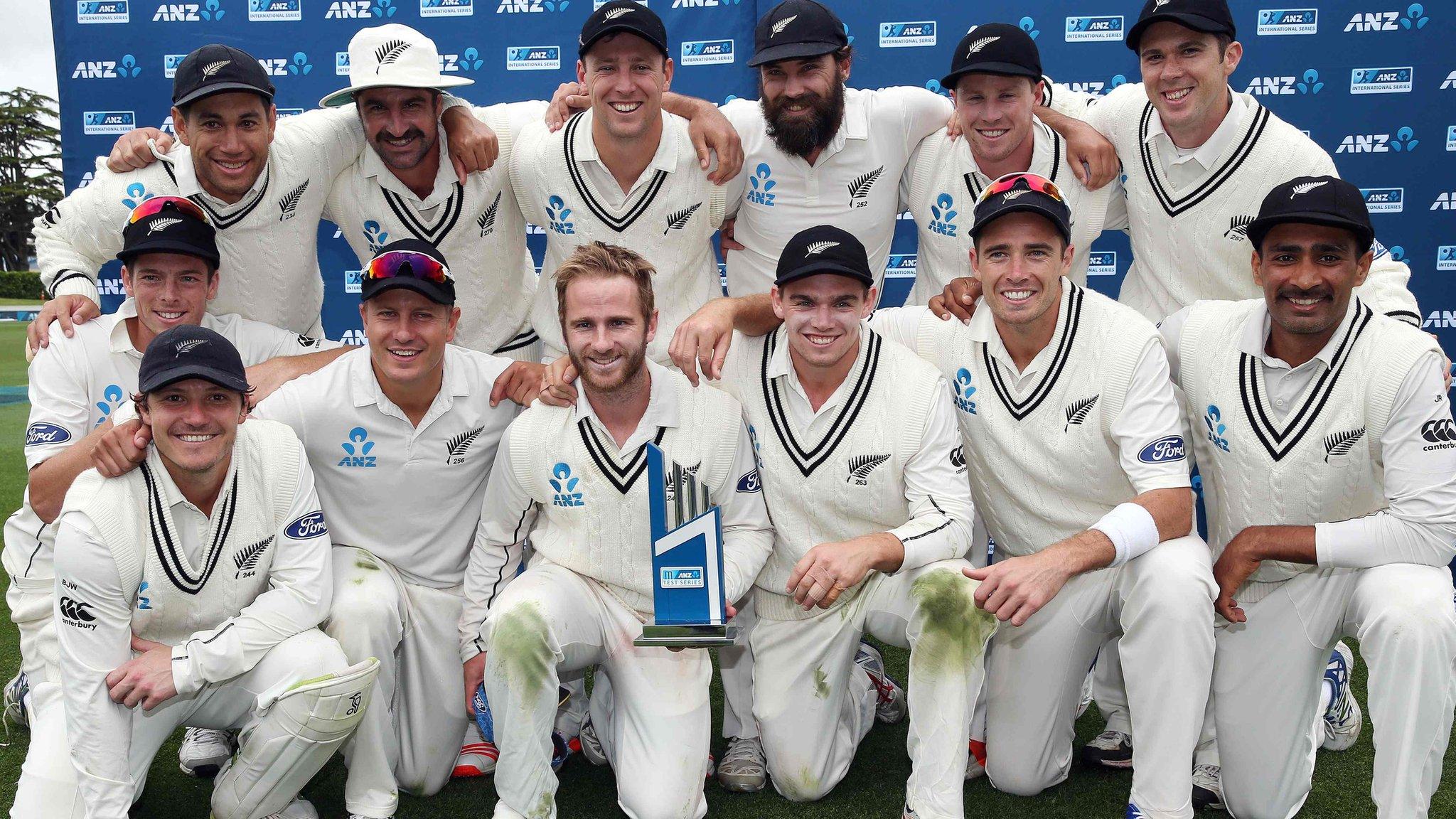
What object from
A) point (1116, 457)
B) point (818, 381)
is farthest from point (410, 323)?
point (1116, 457)

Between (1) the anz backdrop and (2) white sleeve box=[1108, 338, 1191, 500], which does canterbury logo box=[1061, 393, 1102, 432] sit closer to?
(2) white sleeve box=[1108, 338, 1191, 500]

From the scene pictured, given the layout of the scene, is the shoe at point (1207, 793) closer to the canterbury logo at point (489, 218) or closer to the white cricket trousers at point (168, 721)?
the white cricket trousers at point (168, 721)

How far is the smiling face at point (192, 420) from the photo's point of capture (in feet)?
10.4

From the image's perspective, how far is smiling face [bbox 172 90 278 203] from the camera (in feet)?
13.3

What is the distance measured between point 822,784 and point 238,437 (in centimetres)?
217

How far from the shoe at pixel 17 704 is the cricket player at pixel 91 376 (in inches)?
4.4

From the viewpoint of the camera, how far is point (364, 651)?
351 cm

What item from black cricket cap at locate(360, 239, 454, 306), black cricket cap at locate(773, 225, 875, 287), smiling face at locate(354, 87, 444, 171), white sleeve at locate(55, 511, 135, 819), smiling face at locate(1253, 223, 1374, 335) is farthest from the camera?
smiling face at locate(354, 87, 444, 171)

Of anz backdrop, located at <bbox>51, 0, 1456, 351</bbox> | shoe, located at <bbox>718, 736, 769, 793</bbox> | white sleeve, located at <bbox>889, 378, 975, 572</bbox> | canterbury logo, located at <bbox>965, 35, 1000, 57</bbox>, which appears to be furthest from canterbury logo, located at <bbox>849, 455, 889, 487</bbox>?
anz backdrop, located at <bbox>51, 0, 1456, 351</bbox>

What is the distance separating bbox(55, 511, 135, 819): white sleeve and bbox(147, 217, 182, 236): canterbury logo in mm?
1155

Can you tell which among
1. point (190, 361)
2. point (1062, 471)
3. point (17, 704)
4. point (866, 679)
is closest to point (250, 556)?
point (190, 361)

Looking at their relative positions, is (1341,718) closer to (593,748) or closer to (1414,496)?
(1414,496)

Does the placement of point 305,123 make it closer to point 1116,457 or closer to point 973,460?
point 973,460

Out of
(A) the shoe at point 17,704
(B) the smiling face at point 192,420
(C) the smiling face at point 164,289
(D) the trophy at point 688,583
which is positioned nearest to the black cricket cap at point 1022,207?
(D) the trophy at point 688,583
